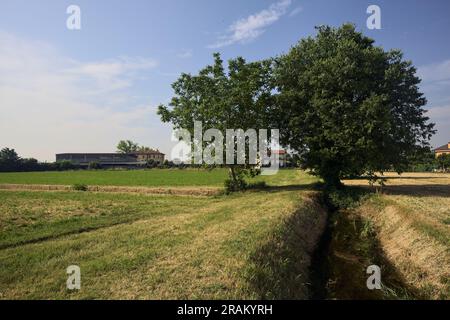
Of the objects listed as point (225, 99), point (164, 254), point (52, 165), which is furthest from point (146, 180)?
point (52, 165)

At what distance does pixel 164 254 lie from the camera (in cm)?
1090

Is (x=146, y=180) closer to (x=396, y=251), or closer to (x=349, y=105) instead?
(x=349, y=105)

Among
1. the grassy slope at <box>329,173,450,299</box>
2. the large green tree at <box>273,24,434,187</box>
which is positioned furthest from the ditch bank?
the large green tree at <box>273,24,434,187</box>

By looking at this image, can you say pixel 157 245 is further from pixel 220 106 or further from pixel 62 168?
pixel 62 168

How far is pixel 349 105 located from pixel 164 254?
20258 mm

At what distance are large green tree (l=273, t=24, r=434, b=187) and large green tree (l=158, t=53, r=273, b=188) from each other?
221 centimetres

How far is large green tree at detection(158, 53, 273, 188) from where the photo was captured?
98.0 ft

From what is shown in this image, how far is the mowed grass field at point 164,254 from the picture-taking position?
830cm

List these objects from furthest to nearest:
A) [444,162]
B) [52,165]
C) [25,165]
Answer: [52,165] → [25,165] → [444,162]

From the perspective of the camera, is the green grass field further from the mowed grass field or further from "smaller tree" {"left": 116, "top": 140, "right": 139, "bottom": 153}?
"smaller tree" {"left": 116, "top": 140, "right": 139, "bottom": 153}

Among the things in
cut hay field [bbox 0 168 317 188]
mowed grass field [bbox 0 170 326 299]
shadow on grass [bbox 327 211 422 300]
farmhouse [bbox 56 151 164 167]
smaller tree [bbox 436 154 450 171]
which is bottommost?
shadow on grass [bbox 327 211 422 300]
